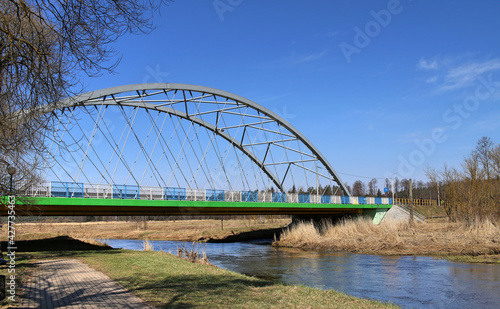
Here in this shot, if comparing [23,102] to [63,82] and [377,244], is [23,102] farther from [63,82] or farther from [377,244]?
[377,244]

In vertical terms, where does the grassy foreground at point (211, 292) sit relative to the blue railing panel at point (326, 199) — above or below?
below

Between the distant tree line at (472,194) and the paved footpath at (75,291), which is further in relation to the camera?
the distant tree line at (472,194)

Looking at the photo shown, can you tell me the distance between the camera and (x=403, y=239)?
3041cm

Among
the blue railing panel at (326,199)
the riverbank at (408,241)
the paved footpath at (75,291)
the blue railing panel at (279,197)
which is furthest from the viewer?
the blue railing panel at (326,199)

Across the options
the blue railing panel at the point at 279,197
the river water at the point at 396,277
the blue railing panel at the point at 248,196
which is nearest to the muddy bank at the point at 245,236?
the blue railing panel at the point at 279,197

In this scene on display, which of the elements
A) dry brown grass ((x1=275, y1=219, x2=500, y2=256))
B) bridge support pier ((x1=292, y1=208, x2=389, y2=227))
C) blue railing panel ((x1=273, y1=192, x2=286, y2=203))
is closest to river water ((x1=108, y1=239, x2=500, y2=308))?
dry brown grass ((x1=275, y1=219, x2=500, y2=256))

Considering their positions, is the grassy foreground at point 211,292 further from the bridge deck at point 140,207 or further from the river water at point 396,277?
the bridge deck at point 140,207

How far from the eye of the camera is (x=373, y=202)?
45.8 metres

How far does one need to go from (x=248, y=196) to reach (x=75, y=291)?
23.8 meters

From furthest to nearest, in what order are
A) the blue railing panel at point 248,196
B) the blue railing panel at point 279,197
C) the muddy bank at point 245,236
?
1. the muddy bank at point 245,236
2. the blue railing panel at point 279,197
3. the blue railing panel at point 248,196

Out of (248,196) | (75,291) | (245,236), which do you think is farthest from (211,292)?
(245,236)

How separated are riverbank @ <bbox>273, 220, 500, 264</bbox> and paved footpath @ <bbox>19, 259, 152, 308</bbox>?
2014 cm

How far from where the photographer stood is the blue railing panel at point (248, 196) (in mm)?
32500

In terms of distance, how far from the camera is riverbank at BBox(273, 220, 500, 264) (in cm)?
2439
